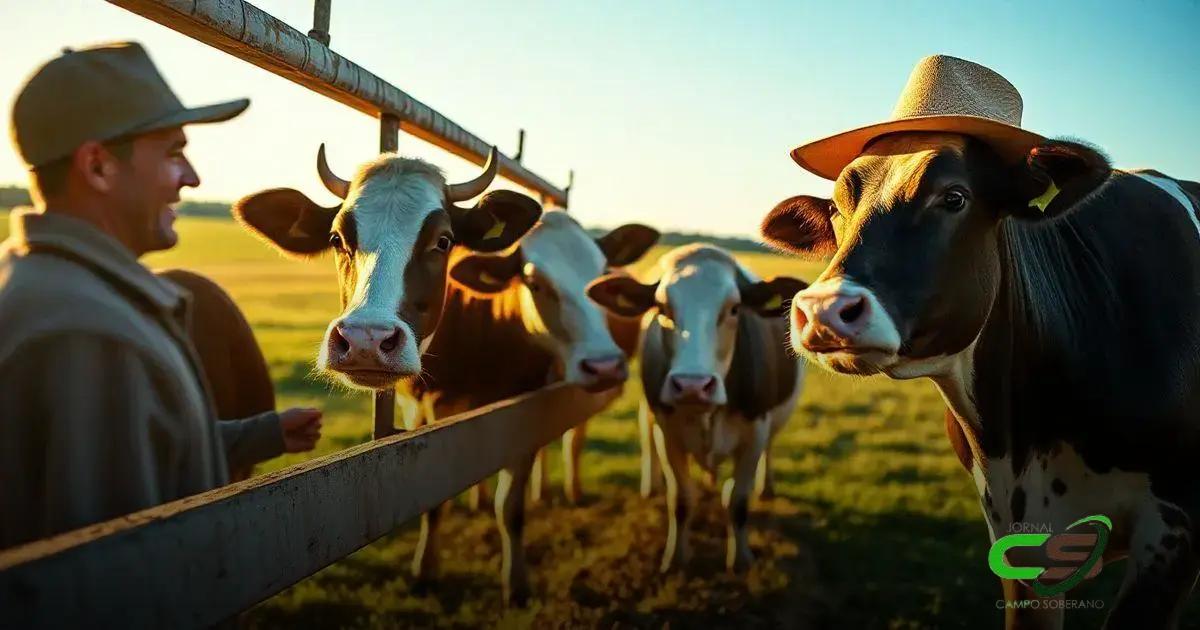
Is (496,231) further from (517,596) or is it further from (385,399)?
(517,596)

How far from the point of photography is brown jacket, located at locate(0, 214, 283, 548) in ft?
4.62

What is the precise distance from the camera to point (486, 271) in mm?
4492

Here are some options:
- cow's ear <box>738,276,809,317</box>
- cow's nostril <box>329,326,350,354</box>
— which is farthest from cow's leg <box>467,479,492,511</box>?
cow's nostril <box>329,326,350,354</box>

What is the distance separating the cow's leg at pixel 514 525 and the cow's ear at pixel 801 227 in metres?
2.20

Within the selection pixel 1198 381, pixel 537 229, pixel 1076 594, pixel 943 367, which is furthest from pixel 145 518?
pixel 1076 594

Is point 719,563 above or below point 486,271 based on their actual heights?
below

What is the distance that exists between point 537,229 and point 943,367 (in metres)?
3.01

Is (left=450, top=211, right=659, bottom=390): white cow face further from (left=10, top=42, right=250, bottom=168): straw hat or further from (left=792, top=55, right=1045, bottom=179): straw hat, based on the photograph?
(left=10, top=42, right=250, bottom=168): straw hat

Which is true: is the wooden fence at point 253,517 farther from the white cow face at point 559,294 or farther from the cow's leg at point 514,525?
the cow's leg at point 514,525

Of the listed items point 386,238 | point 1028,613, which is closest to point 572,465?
point 386,238

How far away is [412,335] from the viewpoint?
2721 mm

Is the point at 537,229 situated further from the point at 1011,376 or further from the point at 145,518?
the point at 145,518

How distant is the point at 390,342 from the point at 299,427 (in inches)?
15.6

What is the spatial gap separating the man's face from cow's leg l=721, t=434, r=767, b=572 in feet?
14.1
